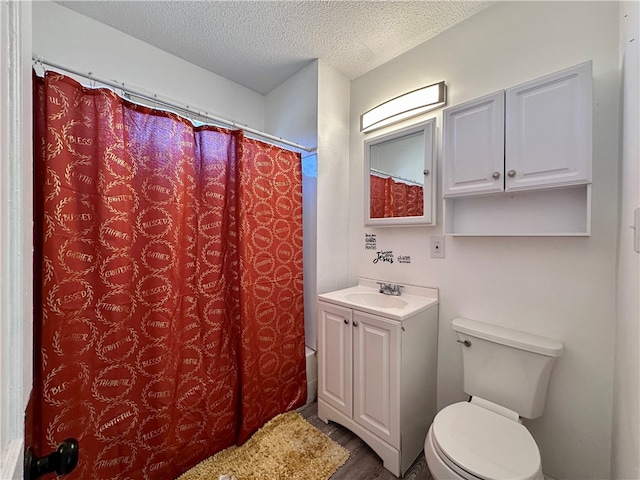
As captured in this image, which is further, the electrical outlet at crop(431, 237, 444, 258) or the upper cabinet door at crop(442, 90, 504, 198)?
the electrical outlet at crop(431, 237, 444, 258)

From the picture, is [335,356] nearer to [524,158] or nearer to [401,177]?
[401,177]

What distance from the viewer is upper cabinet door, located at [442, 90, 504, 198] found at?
1.33 metres

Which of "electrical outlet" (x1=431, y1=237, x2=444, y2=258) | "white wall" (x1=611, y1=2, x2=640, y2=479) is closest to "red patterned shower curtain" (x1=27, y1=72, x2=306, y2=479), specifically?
"electrical outlet" (x1=431, y1=237, x2=444, y2=258)

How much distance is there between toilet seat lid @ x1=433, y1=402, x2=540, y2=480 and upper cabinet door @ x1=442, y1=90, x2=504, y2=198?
1.06m

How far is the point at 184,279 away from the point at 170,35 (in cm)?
157

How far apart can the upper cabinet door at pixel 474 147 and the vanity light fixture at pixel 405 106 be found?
0.68ft

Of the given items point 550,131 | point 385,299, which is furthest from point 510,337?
point 550,131

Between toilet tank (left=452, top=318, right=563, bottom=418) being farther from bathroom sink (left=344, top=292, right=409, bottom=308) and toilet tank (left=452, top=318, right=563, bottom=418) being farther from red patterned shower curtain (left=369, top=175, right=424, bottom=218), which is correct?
red patterned shower curtain (left=369, top=175, right=424, bottom=218)

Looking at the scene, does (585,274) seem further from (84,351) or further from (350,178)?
(84,351)

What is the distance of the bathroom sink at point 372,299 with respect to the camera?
1.75 meters

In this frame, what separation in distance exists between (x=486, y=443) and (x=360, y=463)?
0.72m

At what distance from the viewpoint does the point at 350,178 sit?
2189 mm

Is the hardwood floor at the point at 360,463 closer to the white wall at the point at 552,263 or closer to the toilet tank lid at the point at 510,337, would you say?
the white wall at the point at 552,263

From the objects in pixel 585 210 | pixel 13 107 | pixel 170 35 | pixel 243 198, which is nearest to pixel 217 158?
pixel 243 198
